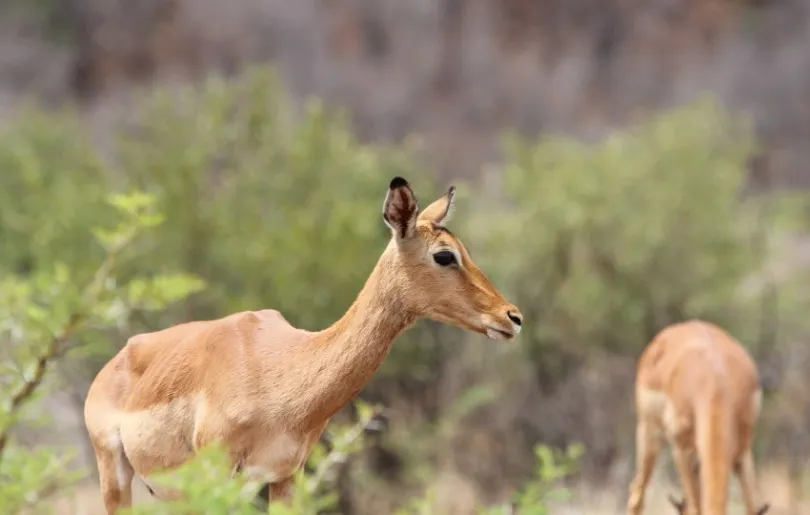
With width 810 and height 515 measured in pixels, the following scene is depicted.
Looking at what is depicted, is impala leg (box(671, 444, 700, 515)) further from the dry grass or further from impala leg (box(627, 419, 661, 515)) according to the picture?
the dry grass

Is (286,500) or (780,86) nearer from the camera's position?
(286,500)

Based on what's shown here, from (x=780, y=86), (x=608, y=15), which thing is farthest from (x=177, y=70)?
(x=780, y=86)

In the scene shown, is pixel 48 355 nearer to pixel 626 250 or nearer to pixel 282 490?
pixel 282 490

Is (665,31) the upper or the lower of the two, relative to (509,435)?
upper

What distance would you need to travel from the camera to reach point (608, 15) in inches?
914

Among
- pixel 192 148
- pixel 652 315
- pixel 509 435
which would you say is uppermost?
pixel 192 148

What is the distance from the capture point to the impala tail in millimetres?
4477

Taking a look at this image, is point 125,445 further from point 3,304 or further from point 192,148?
point 192,148

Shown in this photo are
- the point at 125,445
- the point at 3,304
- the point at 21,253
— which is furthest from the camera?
the point at 21,253

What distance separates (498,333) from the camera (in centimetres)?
262

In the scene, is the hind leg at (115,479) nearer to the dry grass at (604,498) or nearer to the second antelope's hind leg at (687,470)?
the second antelope's hind leg at (687,470)

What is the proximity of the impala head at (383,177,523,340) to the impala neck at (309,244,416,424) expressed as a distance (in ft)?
0.10

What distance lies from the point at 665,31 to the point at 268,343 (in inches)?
844

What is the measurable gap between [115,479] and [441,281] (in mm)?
1000
